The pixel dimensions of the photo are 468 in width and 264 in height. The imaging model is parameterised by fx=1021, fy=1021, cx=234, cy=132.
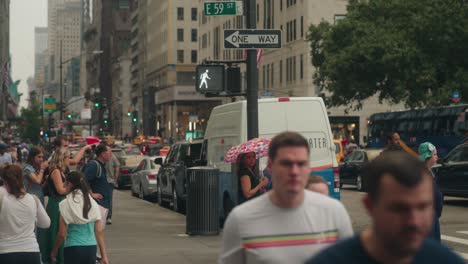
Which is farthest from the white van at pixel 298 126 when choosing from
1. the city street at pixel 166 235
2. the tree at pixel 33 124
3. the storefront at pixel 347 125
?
the tree at pixel 33 124

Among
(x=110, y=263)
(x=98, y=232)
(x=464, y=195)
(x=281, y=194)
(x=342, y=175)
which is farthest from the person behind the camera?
(x=342, y=175)

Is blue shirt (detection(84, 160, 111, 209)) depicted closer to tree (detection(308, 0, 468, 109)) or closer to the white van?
the white van

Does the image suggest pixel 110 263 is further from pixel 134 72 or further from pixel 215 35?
pixel 134 72

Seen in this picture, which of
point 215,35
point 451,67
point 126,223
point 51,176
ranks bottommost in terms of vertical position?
point 126,223

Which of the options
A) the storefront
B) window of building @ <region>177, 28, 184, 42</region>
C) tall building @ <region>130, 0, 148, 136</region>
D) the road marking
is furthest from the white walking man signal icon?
tall building @ <region>130, 0, 148, 136</region>

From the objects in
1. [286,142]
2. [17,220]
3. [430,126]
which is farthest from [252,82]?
[430,126]

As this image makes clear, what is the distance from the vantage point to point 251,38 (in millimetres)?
16219

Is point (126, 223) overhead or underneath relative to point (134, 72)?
underneath

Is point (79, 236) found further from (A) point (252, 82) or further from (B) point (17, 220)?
(A) point (252, 82)

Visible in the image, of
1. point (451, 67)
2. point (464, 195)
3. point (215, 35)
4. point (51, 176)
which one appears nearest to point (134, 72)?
point (215, 35)

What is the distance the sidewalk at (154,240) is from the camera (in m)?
15.6

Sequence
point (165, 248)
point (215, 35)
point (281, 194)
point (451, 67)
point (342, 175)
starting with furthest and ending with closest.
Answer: point (215, 35) < point (451, 67) < point (342, 175) < point (165, 248) < point (281, 194)

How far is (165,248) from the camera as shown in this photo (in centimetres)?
1694

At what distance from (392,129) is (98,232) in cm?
4027
